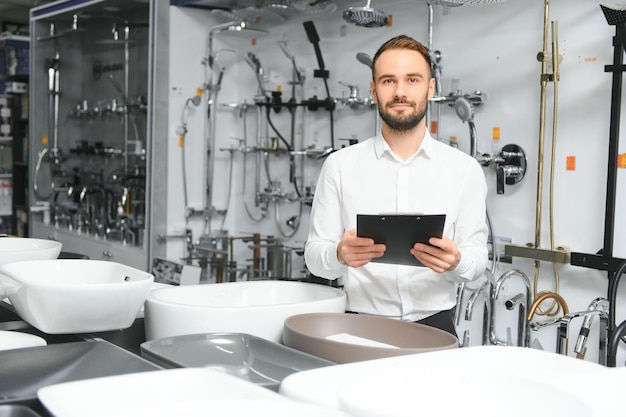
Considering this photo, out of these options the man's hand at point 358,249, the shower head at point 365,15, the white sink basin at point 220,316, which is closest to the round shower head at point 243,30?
the shower head at point 365,15

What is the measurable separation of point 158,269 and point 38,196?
103 inches

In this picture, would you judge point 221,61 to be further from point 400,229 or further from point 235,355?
point 235,355

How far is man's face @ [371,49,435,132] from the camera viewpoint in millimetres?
2363

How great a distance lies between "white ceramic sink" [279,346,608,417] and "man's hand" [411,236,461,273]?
759 mm

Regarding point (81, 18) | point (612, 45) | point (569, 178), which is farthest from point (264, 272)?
point (81, 18)

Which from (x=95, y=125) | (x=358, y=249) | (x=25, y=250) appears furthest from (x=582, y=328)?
(x=95, y=125)

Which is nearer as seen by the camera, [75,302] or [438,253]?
[75,302]

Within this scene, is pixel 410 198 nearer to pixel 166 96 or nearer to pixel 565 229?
pixel 565 229

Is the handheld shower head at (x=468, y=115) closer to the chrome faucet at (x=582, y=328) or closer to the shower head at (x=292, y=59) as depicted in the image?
the chrome faucet at (x=582, y=328)

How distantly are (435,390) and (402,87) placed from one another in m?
1.37

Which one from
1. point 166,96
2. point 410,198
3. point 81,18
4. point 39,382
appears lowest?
point 39,382

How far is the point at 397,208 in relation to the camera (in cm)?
244

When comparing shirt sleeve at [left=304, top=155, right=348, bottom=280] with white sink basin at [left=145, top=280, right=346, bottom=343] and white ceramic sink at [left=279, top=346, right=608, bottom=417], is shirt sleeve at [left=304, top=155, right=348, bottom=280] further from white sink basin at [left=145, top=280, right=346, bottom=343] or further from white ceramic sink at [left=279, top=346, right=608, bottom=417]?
white ceramic sink at [left=279, top=346, right=608, bottom=417]

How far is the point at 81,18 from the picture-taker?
6.80m
